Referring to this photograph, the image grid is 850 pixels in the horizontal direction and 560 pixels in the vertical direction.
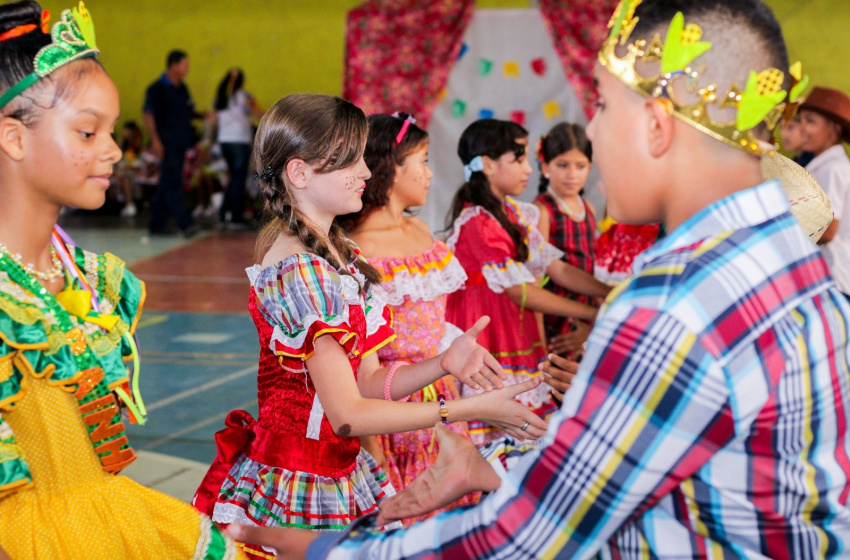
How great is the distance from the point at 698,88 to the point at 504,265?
2.61 meters

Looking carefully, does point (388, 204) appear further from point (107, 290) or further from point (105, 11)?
point (105, 11)

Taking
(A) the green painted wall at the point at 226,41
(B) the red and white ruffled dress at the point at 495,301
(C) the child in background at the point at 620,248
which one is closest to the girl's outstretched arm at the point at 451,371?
(B) the red and white ruffled dress at the point at 495,301

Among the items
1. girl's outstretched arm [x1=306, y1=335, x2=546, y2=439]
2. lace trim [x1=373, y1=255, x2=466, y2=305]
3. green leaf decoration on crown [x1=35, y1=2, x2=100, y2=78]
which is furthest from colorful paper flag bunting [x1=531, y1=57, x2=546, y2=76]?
green leaf decoration on crown [x1=35, y1=2, x2=100, y2=78]

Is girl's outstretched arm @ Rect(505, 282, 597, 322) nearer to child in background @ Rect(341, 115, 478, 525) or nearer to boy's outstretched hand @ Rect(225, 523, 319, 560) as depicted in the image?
child in background @ Rect(341, 115, 478, 525)

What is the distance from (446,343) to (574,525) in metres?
2.15

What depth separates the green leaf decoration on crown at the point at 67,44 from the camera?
154 centimetres

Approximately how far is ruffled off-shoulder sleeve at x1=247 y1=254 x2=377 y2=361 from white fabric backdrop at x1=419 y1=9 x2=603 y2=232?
18.9 ft

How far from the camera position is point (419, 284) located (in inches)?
116

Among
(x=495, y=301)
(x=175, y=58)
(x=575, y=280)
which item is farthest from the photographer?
(x=175, y=58)

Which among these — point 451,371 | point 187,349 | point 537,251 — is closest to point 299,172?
point 451,371

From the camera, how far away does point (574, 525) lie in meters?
1.01

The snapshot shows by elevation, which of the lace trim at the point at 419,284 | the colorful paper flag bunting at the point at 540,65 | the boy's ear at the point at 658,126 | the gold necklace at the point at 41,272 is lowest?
the colorful paper flag bunting at the point at 540,65

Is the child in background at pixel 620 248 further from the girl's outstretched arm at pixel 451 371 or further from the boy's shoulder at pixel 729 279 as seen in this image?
the boy's shoulder at pixel 729 279

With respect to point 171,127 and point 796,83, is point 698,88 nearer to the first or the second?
point 796,83
